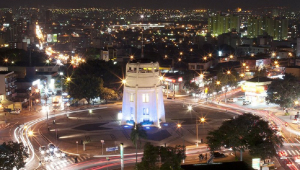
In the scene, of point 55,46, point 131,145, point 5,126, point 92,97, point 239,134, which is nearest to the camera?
point 239,134

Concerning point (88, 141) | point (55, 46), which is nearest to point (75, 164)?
point (88, 141)

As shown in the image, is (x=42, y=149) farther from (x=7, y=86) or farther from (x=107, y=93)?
(x=7, y=86)

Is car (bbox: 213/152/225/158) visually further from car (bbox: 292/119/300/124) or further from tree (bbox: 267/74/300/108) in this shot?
tree (bbox: 267/74/300/108)

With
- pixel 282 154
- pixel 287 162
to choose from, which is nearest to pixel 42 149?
pixel 282 154

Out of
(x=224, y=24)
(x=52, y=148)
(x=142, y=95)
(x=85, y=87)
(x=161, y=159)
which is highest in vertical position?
(x=224, y=24)

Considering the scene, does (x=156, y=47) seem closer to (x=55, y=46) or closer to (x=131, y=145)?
(x=55, y=46)

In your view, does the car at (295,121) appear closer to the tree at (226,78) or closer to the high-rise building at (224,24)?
the tree at (226,78)
